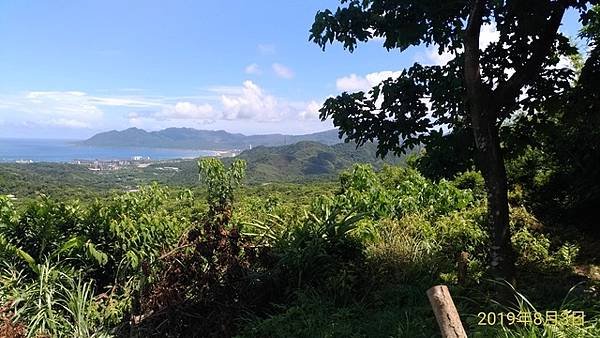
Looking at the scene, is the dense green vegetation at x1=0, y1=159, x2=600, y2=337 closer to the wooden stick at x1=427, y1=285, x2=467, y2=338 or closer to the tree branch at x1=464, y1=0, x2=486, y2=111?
the wooden stick at x1=427, y1=285, x2=467, y2=338

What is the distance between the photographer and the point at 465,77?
11.3 ft

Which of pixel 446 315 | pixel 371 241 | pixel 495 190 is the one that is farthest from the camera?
pixel 371 241

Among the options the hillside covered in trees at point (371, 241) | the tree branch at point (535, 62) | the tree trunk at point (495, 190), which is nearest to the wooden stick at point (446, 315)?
the hillside covered in trees at point (371, 241)

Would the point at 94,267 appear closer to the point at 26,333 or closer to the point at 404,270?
the point at 26,333

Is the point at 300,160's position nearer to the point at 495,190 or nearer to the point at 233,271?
the point at 233,271

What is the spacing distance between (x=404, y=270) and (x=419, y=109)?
1.58m

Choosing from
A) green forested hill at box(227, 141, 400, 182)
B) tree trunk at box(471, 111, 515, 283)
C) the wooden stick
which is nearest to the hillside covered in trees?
tree trunk at box(471, 111, 515, 283)

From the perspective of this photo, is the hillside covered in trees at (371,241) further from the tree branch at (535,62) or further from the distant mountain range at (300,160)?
the distant mountain range at (300,160)

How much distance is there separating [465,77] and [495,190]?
2.95 feet

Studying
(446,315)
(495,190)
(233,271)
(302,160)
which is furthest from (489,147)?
(302,160)

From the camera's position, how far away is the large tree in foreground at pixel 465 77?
3.40 metres

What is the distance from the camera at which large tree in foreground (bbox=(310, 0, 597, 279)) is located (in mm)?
3400

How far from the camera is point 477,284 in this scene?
410cm

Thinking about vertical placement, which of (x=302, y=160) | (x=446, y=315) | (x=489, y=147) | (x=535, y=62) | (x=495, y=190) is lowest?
(x=302, y=160)
